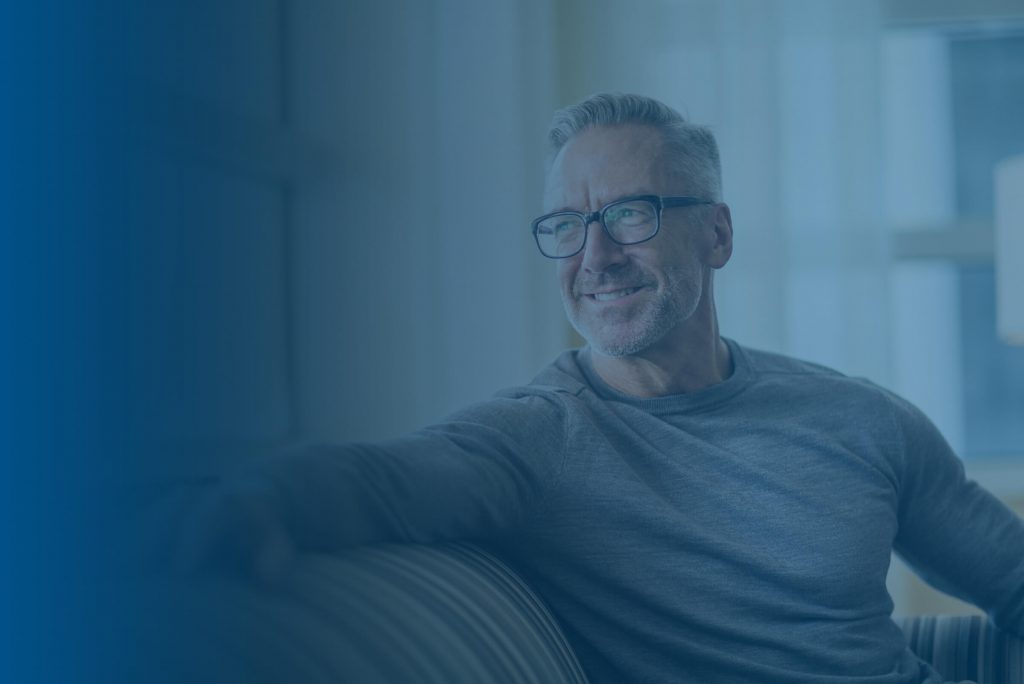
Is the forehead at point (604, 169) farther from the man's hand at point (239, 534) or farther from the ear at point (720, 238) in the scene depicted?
the man's hand at point (239, 534)

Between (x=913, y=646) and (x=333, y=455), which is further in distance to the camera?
(x=913, y=646)

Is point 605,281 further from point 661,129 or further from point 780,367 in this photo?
point 780,367

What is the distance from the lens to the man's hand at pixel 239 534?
0.31 m

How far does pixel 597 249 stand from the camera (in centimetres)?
77

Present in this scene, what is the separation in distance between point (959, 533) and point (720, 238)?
0.44 metres

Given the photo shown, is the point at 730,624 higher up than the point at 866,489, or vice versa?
the point at 866,489

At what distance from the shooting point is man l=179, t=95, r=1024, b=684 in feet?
2.56

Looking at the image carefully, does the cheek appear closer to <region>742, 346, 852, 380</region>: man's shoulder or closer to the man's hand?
<region>742, 346, 852, 380</region>: man's shoulder

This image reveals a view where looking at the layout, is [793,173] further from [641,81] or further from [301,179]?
[301,179]

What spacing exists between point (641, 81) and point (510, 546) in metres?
0.61

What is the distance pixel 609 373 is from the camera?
866 millimetres

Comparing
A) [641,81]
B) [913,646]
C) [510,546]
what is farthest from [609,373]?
[913,646]

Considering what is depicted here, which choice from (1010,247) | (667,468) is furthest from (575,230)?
(1010,247)

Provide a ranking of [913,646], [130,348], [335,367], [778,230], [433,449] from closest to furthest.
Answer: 1. [130,348]
2. [335,367]
3. [433,449]
4. [913,646]
5. [778,230]
